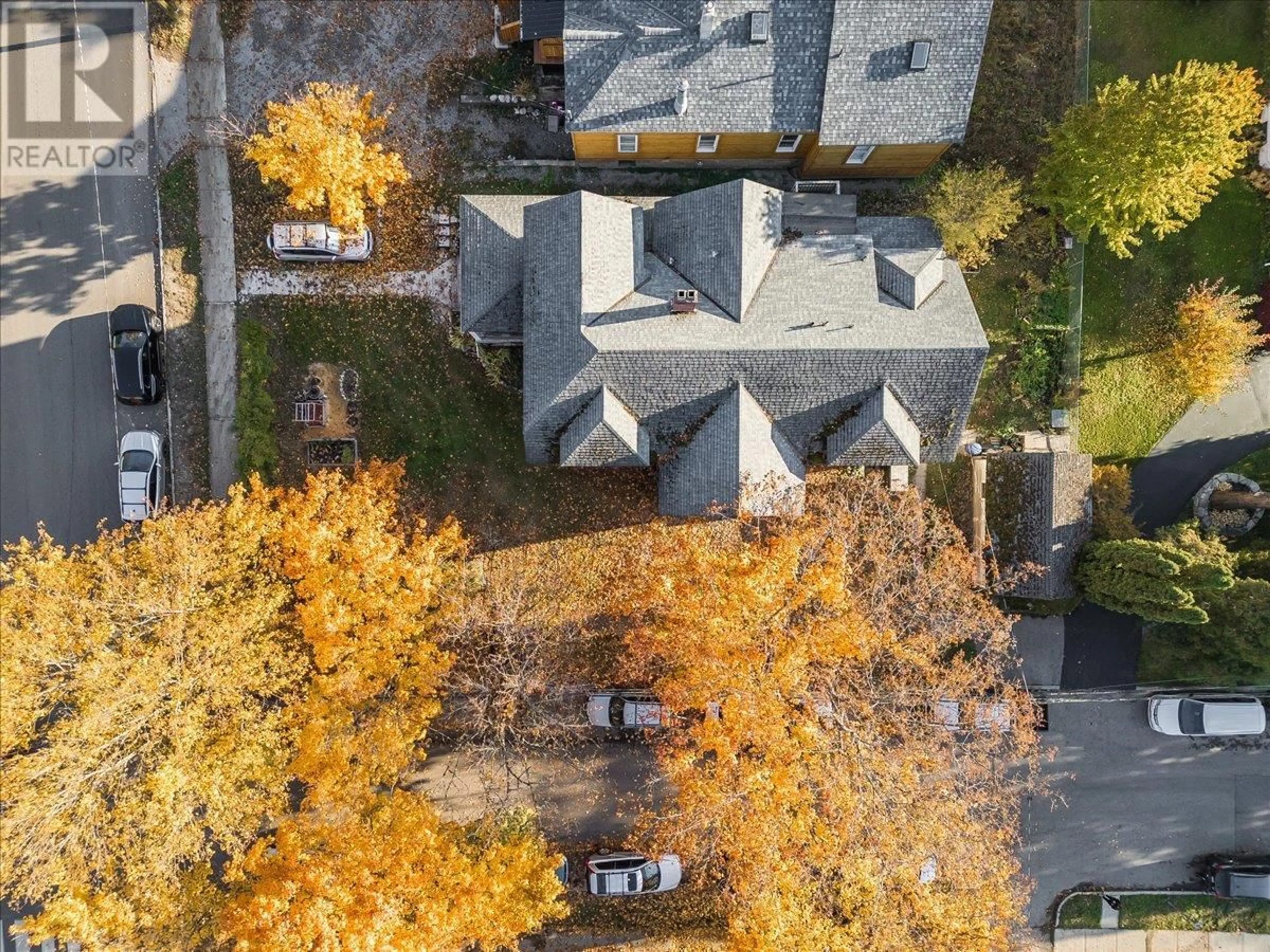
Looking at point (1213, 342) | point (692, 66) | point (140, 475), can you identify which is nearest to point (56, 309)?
point (140, 475)

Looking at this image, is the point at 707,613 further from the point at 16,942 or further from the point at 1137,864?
the point at 16,942

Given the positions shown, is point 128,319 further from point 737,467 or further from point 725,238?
point 737,467

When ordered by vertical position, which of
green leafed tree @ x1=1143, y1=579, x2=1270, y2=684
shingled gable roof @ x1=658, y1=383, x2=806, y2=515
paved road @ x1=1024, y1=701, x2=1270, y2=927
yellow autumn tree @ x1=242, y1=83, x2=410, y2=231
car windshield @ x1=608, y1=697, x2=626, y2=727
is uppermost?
yellow autumn tree @ x1=242, y1=83, x2=410, y2=231

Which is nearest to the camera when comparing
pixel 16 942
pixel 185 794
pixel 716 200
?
pixel 185 794

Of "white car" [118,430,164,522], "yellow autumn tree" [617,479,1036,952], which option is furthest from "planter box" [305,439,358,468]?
"yellow autumn tree" [617,479,1036,952]

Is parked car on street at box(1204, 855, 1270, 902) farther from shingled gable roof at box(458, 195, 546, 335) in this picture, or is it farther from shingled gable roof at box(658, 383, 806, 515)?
shingled gable roof at box(458, 195, 546, 335)

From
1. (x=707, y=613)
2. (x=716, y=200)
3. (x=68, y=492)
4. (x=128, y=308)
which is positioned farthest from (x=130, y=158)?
(x=707, y=613)
